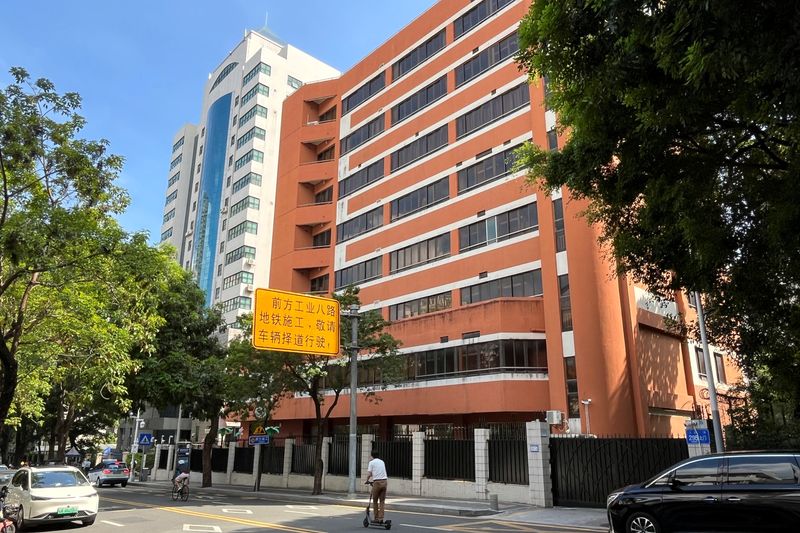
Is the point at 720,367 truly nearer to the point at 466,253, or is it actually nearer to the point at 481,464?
the point at 466,253

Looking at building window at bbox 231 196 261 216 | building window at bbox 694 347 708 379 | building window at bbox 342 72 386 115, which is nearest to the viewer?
building window at bbox 694 347 708 379

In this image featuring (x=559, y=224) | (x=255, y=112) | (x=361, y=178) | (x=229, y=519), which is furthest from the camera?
(x=255, y=112)

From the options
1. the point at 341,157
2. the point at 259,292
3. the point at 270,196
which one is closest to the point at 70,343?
the point at 259,292

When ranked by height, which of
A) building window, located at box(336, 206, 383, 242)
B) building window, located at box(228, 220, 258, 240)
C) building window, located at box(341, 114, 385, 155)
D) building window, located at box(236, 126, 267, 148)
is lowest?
building window, located at box(336, 206, 383, 242)

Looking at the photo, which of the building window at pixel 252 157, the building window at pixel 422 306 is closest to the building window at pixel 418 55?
the building window at pixel 422 306

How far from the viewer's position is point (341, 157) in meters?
44.1

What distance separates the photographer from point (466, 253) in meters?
32.7

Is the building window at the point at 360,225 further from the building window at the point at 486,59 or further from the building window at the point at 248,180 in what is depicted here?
the building window at the point at 248,180

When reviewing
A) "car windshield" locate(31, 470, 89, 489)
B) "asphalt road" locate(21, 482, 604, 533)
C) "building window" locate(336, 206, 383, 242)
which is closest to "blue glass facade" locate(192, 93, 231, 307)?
"building window" locate(336, 206, 383, 242)

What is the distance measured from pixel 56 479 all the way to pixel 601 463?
1468 cm

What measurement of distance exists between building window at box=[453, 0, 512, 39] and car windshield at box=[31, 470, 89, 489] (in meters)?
31.1

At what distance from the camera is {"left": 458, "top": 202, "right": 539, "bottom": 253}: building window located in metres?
30.1

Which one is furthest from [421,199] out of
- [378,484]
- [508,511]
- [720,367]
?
[378,484]

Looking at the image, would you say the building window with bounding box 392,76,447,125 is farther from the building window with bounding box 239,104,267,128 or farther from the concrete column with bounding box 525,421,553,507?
the building window with bounding box 239,104,267,128
